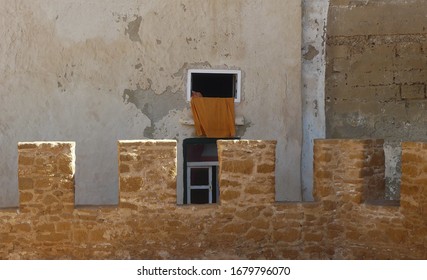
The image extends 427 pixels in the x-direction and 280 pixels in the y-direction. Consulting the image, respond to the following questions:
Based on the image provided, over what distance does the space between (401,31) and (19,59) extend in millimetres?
5979

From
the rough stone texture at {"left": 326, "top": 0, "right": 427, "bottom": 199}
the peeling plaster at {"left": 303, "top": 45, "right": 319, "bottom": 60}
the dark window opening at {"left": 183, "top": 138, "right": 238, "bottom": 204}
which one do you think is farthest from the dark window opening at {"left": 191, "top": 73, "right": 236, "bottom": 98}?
the rough stone texture at {"left": 326, "top": 0, "right": 427, "bottom": 199}

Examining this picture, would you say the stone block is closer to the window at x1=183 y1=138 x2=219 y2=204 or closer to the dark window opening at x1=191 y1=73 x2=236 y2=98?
the dark window opening at x1=191 y1=73 x2=236 y2=98

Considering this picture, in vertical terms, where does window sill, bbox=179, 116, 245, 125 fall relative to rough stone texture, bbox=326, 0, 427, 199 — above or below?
below

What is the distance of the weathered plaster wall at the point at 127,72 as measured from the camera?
11.5 metres

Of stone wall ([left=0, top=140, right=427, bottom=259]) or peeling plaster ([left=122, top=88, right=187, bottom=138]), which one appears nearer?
stone wall ([left=0, top=140, right=427, bottom=259])

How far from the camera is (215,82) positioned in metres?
12.4

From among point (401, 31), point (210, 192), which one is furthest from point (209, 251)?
point (401, 31)

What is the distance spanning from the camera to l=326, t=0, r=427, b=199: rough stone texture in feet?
40.9

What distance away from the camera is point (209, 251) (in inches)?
350

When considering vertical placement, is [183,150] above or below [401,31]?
below

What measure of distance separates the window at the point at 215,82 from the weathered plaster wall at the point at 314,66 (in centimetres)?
111

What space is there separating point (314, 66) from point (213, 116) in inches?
73.1

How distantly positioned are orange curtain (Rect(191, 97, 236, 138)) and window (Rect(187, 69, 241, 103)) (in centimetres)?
16
